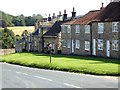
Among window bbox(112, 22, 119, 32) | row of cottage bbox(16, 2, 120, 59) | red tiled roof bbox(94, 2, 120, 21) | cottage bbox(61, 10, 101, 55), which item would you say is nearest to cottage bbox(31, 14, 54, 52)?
row of cottage bbox(16, 2, 120, 59)

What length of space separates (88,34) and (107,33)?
7.03 metres

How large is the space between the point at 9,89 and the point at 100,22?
32.9 metres

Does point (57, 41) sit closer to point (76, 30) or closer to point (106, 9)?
point (76, 30)

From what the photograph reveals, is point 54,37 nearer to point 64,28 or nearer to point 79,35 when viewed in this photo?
point 64,28

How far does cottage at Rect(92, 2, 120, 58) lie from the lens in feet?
170

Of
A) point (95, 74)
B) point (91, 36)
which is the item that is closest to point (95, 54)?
point (91, 36)

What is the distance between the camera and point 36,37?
88.6 metres

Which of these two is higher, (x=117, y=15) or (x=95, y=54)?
(x=117, y=15)

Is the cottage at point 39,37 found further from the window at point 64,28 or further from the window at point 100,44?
the window at point 100,44

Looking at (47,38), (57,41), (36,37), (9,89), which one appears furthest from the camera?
(36,37)

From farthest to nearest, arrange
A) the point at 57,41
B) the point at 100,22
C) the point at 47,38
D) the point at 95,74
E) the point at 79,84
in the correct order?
the point at 47,38
the point at 57,41
the point at 100,22
the point at 95,74
the point at 79,84

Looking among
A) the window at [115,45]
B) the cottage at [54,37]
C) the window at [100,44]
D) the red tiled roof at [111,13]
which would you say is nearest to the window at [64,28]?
the cottage at [54,37]

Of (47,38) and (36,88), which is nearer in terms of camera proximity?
(36,88)

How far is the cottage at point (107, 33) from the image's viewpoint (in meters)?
51.8
